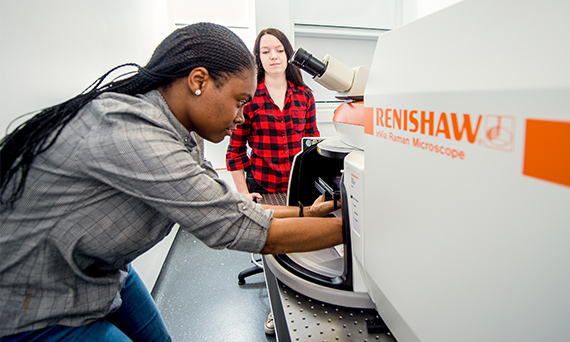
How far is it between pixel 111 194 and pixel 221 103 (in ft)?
0.97

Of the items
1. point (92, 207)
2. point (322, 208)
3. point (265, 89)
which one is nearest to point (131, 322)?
point (92, 207)

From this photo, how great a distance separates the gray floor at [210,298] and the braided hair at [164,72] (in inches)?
53.7

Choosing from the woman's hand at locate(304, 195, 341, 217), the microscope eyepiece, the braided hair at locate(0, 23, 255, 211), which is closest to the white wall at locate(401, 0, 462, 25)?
the microscope eyepiece

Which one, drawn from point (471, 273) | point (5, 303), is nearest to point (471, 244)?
Answer: point (471, 273)

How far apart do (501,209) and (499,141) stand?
0.24 feet

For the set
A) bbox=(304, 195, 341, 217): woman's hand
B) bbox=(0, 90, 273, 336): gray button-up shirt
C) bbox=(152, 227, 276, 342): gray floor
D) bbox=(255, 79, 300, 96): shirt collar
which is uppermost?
bbox=(255, 79, 300, 96): shirt collar

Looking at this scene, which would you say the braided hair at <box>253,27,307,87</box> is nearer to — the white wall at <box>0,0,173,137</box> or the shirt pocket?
the shirt pocket

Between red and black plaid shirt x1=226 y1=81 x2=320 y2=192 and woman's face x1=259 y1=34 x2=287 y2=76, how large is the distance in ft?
0.33

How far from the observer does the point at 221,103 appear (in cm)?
70

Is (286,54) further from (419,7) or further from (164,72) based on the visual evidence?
(419,7)

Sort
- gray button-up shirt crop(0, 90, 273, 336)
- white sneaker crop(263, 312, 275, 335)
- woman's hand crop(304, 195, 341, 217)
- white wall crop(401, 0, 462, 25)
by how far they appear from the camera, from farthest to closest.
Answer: white wall crop(401, 0, 462, 25) < white sneaker crop(263, 312, 275, 335) < woman's hand crop(304, 195, 341, 217) < gray button-up shirt crop(0, 90, 273, 336)

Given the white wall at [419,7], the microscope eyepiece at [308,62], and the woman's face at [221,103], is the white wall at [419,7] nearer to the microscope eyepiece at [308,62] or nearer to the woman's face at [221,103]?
the microscope eyepiece at [308,62]

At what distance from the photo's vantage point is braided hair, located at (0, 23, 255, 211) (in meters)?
0.56

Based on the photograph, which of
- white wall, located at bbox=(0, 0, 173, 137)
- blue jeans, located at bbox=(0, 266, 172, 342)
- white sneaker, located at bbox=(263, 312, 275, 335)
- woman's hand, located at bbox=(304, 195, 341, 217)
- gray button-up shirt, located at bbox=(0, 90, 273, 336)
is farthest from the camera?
white sneaker, located at bbox=(263, 312, 275, 335)
